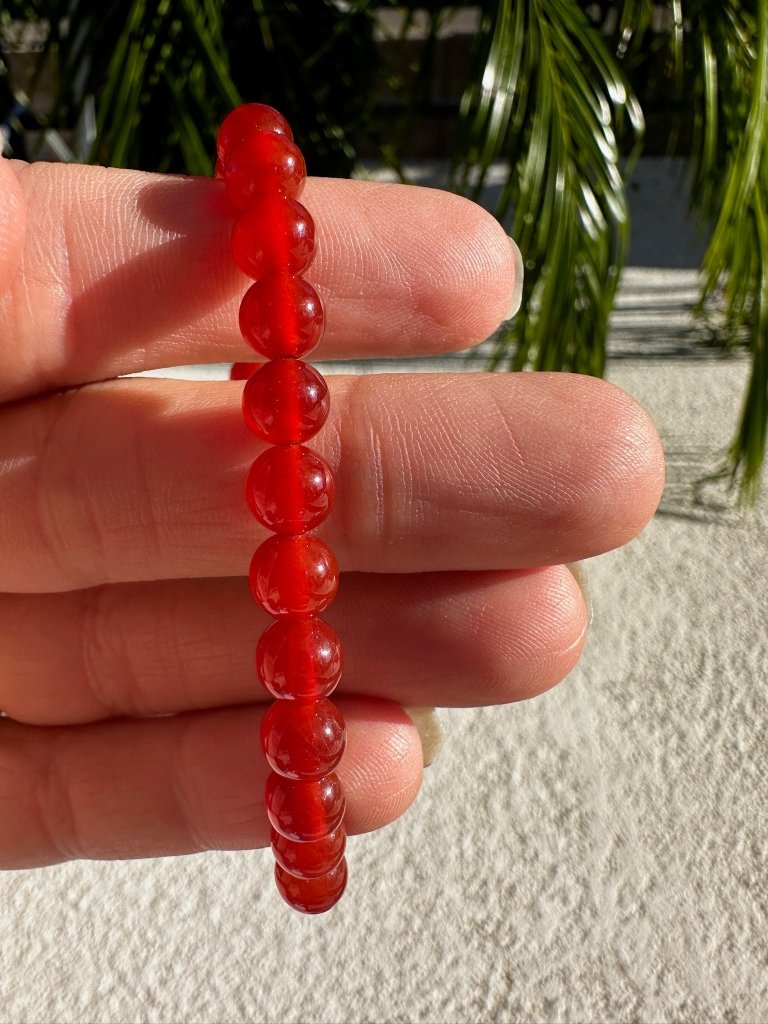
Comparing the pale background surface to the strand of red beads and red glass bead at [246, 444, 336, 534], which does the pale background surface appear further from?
red glass bead at [246, 444, 336, 534]

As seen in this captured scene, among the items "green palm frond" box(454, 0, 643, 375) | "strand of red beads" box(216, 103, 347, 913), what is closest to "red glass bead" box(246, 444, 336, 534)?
"strand of red beads" box(216, 103, 347, 913)

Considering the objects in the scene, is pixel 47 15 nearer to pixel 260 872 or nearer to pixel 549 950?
pixel 260 872

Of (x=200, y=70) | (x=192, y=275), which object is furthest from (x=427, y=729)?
(x=200, y=70)

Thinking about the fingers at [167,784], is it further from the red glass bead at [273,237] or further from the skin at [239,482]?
the red glass bead at [273,237]

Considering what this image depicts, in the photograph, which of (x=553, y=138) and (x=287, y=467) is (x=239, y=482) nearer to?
(x=287, y=467)

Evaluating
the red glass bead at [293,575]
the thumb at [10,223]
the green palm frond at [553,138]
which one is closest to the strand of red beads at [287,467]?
the red glass bead at [293,575]

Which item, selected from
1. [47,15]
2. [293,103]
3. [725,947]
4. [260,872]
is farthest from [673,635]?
[47,15]

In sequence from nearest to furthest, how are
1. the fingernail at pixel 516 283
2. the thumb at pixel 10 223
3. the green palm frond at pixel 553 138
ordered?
the thumb at pixel 10 223, the fingernail at pixel 516 283, the green palm frond at pixel 553 138

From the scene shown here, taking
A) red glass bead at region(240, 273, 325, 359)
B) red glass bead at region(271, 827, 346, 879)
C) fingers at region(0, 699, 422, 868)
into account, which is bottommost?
fingers at region(0, 699, 422, 868)

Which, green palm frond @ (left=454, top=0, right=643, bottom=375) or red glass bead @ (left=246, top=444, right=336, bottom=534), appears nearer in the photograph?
red glass bead @ (left=246, top=444, right=336, bottom=534)
